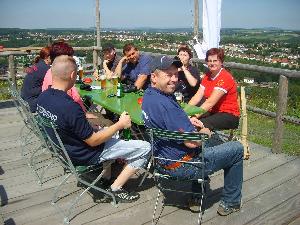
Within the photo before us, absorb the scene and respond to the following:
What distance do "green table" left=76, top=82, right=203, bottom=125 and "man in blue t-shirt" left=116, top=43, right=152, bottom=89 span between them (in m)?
0.50

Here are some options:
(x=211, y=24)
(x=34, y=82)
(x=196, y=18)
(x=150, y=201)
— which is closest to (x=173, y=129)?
Answer: (x=150, y=201)

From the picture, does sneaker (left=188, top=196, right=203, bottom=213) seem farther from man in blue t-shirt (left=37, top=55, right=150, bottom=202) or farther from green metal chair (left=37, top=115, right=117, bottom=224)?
green metal chair (left=37, top=115, right=117, bottom=224)

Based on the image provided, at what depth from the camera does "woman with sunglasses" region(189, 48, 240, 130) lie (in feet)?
12.7

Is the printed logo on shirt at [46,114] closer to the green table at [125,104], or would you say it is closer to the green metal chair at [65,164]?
the green metal chair at [65,164]

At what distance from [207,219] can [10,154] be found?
2.86 metres

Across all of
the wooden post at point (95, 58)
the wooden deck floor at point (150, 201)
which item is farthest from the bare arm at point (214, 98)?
the wooden post at point (95, 58)

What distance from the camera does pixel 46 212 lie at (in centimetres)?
305

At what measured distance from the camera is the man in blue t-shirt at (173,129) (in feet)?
8.53

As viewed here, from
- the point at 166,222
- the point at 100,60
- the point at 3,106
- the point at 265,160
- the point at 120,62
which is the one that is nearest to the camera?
the point at 166,222

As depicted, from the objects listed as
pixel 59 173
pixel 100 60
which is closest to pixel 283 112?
pixel 59 173

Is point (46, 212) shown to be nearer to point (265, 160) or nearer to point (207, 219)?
point (207, 219)

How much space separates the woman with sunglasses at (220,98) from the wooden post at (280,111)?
27.2 inches

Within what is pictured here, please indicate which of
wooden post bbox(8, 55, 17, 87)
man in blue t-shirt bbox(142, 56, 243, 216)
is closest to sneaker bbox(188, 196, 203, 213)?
man in blue t-shirt bbox(142, 56, 243, 216)

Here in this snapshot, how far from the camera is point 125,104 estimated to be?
3.81m
